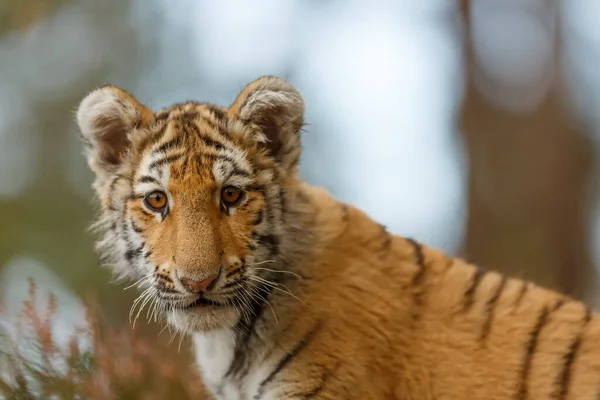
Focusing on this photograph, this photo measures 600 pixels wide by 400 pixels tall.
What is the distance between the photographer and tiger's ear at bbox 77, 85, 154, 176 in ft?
9.86

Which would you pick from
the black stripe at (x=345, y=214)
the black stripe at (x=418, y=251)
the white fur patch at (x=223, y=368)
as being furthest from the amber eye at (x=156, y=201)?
the black stripe at (x=418, y=251)

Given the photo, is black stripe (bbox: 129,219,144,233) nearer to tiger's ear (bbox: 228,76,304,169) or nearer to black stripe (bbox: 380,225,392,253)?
tiger's ear (bbox: 228,76,304,169)

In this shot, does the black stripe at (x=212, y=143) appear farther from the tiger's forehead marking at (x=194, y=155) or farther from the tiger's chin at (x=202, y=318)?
the tiger's chin at (x=202, y=318)

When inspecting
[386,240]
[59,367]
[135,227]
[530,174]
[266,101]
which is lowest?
[59,367]

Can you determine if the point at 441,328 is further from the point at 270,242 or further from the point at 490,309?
the point at 270,242

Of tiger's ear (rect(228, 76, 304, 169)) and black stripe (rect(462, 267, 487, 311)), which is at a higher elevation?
tiger's ear (rect(228, 76, 304, 169))

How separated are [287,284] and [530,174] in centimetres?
621

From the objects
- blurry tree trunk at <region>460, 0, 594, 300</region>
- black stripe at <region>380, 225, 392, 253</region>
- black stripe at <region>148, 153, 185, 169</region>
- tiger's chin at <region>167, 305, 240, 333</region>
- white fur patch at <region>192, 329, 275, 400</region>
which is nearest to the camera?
tiger's chin at <region>167, 305, 240, 333</region>

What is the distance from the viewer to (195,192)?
8.83 ft

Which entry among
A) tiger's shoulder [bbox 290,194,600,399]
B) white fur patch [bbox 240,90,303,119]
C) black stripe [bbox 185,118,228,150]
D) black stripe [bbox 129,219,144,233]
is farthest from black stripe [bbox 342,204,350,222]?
black stripe [bbox 129,219,144,233]

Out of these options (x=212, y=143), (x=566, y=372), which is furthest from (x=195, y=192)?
(x=566, y=372)

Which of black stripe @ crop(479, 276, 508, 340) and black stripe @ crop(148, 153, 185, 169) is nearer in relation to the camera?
black stripe @ crop(148, 153, 185, 169)

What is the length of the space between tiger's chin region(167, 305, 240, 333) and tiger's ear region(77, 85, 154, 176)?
75cm

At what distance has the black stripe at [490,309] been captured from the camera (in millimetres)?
3072
